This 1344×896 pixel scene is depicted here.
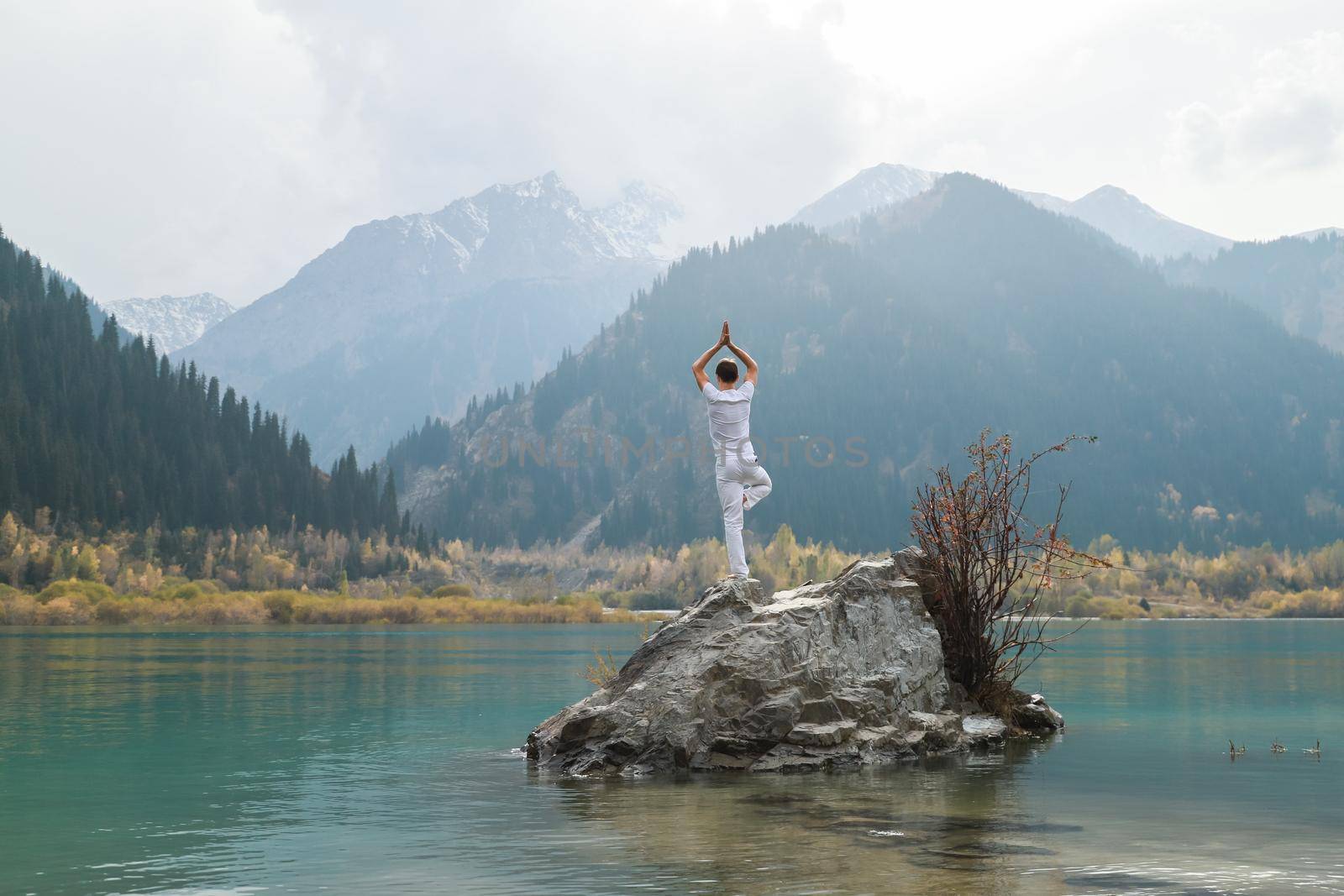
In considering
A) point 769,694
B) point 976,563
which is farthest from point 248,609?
point 769,694

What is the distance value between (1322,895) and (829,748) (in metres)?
10.4

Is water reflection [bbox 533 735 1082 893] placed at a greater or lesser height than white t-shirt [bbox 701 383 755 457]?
lesser

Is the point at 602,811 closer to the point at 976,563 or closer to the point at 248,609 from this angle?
the point at 976,563

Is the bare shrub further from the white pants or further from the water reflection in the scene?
the white pants

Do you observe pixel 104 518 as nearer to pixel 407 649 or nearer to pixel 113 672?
pixel 407 649

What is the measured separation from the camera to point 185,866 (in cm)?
1483

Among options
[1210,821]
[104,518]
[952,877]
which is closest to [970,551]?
[1210,821]

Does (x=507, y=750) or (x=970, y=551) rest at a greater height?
(x=970, y=551)

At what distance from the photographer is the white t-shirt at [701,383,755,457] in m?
23.0

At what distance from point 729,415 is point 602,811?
7.93 metres

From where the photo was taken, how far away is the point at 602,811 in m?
17.9

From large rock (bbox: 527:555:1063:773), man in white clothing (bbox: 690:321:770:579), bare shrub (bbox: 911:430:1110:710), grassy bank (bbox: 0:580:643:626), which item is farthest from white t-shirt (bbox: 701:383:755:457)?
grassy bank (bbox: 0:580:643:626)

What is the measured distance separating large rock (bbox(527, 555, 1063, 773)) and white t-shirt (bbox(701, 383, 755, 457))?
2672mm

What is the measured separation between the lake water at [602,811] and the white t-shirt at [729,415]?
5.90 metres
